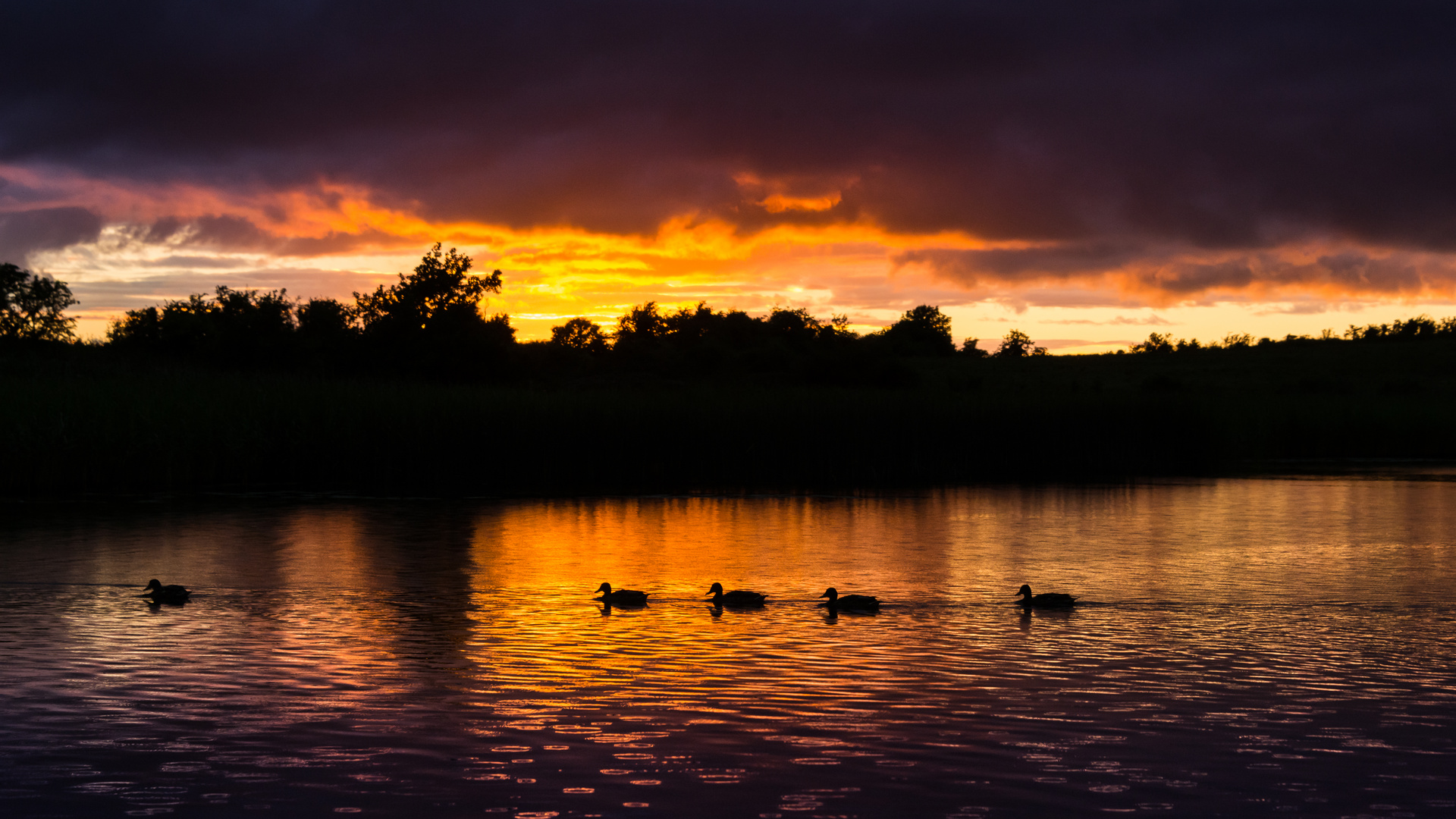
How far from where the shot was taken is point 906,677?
934cm

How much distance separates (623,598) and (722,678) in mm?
3329

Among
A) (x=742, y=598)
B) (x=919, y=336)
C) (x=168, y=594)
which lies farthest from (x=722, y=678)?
(x=919, y=336)

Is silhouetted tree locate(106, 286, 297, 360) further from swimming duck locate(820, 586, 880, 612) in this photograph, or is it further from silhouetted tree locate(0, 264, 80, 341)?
swimming duck locate(820, 586, 880, 612)

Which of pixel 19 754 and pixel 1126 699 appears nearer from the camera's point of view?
pixel 19 754

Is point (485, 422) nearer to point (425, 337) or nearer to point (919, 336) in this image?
point (425, 337)

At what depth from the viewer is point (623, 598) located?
1251cm

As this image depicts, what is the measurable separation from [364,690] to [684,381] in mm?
54764

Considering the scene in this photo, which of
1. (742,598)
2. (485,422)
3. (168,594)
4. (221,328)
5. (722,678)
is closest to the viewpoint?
(722,678)

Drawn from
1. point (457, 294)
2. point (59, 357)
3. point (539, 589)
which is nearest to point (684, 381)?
point (457, 294)

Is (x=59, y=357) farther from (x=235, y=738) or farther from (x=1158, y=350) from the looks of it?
(x=1158, y=350)

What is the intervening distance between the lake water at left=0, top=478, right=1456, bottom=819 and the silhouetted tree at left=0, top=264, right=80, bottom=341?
51.5 meters

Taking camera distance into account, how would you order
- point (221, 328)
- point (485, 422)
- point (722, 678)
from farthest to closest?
point (221, 328) → point (485, 422) → point (722, 678)

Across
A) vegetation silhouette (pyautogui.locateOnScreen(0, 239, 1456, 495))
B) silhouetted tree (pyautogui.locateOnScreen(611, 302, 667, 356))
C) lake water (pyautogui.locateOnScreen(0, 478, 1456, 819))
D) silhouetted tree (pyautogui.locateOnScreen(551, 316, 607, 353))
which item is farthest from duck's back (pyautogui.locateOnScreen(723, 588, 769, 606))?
silhouetted tree (pyautogui.locateOnScreen(551, 316, 607, 353))

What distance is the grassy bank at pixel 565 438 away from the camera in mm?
25812
